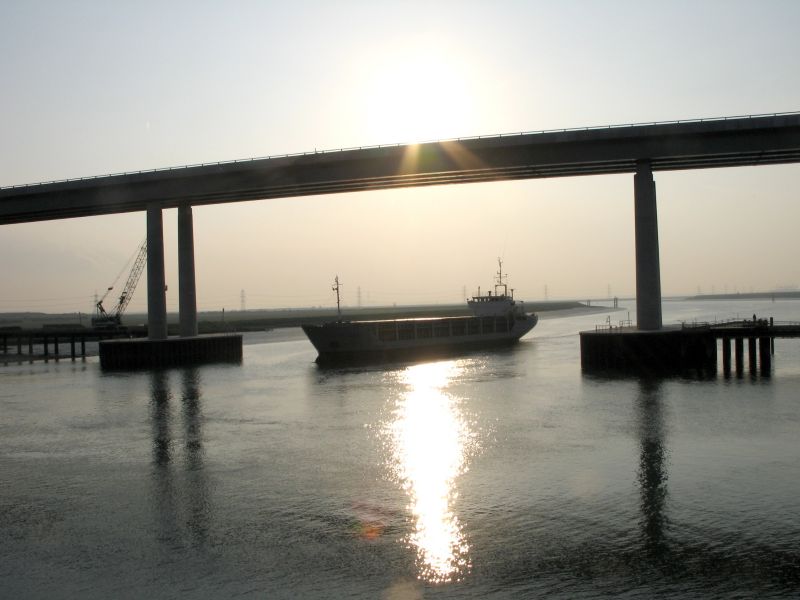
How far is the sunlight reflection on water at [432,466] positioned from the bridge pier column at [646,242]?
17.5 meters

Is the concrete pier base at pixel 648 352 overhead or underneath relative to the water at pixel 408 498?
overhead

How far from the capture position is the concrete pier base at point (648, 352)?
49344mm

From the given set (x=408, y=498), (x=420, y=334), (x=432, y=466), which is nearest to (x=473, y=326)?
(x=420, y=334)

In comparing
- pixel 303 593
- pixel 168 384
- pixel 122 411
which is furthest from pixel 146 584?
pixel 168 384

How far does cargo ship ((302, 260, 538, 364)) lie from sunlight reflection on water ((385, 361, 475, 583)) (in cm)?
2816

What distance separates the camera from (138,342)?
63625 mm

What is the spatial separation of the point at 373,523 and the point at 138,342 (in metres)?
52.6

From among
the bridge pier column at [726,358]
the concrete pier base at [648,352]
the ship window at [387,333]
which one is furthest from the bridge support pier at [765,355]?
the ship window at [387,333]

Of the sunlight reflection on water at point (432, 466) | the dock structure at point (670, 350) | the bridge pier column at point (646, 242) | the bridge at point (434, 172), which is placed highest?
the bridge at point (434, 172)

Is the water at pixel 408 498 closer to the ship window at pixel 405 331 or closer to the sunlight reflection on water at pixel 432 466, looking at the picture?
the sunlight reflection on water at pixel 432 466

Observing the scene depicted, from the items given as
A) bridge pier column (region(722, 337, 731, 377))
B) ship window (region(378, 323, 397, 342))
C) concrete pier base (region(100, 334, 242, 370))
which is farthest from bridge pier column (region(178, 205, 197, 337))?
bridge pier column (region(722, 337, 731, 377))

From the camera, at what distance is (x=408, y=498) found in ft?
60.7

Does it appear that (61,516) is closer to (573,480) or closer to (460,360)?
(573,480)

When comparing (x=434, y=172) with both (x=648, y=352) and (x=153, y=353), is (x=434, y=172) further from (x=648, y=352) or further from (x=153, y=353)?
(x=153, y=353)
